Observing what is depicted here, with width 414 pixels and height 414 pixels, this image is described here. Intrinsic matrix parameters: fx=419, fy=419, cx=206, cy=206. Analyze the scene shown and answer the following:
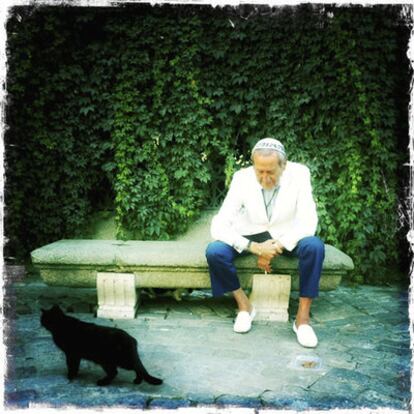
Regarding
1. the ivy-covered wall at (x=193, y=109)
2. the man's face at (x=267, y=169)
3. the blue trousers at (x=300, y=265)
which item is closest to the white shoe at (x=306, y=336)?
the blue trousers at (x=300, y=265)

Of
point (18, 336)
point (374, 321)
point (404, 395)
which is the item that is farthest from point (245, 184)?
point (18, 336)

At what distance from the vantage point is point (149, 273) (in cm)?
350

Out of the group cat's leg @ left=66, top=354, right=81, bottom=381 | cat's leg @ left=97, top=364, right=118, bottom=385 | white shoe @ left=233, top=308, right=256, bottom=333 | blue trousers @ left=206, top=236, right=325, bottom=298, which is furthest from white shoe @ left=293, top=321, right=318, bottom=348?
cat's leg @ left=66, top=354, right=81, bottom=381

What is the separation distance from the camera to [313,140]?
473 cm

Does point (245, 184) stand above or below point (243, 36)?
below

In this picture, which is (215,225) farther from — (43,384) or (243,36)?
(243,36)

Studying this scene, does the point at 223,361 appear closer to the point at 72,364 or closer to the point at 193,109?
the point at 72,364

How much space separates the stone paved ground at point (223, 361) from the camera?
88.3 inches

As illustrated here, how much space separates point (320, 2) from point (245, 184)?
2516mm

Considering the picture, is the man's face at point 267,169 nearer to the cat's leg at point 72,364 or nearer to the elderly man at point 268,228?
the elderly man at point 268,228

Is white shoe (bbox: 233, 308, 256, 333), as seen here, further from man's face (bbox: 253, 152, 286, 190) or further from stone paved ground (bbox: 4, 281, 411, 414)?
man's face (bbox: 253, 152, 286, 190)

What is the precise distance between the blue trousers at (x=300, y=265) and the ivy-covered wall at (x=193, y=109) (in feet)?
5.14

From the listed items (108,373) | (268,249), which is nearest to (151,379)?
(108,373)

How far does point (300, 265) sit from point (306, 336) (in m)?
0.52
